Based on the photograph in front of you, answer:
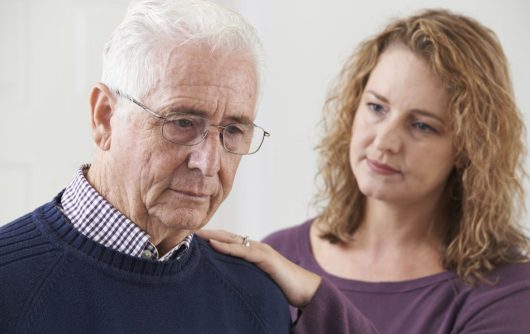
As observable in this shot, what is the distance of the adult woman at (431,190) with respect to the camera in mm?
2150

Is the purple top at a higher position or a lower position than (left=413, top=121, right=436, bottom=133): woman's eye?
lower

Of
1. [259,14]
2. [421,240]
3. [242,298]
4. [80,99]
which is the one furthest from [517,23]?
[242,298]

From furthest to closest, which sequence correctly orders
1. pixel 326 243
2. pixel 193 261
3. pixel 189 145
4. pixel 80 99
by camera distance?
pixel 80 99 → pixel 326 243 → pixel 193 261 → pixel 189 145

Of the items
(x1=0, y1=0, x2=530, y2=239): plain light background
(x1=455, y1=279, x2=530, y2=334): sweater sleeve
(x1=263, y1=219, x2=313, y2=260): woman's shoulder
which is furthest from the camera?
(x1=0, y1=0, x2=530, y2=239): plain light background

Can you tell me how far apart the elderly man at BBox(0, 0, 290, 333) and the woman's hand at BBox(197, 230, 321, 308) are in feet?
0.66

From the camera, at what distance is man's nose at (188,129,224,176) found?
4.45ft

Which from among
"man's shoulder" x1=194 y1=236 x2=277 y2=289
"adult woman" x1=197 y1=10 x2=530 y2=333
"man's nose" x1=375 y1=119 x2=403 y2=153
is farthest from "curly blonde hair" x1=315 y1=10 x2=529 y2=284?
"man's shoulder" x1=194 y1=236 x2=277 y2=289

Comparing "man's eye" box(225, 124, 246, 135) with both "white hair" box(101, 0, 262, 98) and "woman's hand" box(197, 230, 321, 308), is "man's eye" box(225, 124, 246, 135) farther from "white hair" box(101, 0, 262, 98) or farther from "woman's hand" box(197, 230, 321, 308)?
"woman's hand" box(197, 230, 321, 308)

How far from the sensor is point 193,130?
1.36 m

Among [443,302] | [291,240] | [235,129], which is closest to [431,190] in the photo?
[443,302]

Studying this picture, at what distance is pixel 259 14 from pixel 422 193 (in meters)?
1.59

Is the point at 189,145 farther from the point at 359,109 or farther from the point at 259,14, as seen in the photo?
the point at 259,14

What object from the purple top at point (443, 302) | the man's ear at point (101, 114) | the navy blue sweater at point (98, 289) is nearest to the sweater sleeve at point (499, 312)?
the purple top at point (443, 302)

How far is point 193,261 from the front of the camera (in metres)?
1.51
